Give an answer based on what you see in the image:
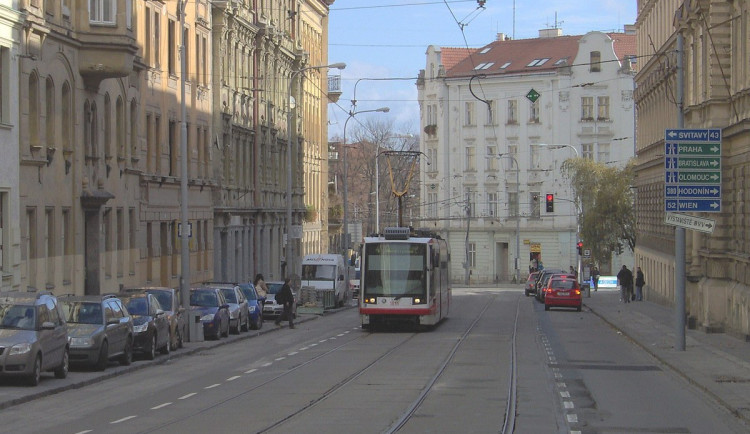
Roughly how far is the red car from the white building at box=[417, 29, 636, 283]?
33916 millimetres

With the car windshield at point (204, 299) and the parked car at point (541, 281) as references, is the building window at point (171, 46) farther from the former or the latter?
the parked car at point (541, 281)

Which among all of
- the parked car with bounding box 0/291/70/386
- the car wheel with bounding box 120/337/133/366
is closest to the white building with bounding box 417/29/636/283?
the car wheel with bounding box 120/337/133/366

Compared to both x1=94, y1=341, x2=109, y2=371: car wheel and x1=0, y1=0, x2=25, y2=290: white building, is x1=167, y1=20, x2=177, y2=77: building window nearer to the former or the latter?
x1=0, y1=0, x2=25, y2=290: white building

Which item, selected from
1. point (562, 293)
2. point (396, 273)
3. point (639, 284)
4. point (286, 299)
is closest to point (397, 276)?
point (396, 273)

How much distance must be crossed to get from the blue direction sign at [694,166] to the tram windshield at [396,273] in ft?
32.8

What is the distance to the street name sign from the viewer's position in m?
28.1

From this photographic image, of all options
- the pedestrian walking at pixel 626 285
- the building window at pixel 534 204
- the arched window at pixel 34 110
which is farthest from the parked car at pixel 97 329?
the building window at pixel 534 204

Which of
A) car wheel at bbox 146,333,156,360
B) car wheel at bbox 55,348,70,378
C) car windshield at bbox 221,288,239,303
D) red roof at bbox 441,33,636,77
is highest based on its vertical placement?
red roof at bbox 441,33,636,77

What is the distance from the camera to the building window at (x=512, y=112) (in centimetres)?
9644

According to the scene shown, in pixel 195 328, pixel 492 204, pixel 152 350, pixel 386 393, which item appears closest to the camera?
pixel 386 393

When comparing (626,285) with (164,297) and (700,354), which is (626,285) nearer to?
(700,354)

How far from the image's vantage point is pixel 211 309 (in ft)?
114

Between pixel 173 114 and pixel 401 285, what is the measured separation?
15.3m

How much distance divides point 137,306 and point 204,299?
25.1ft
